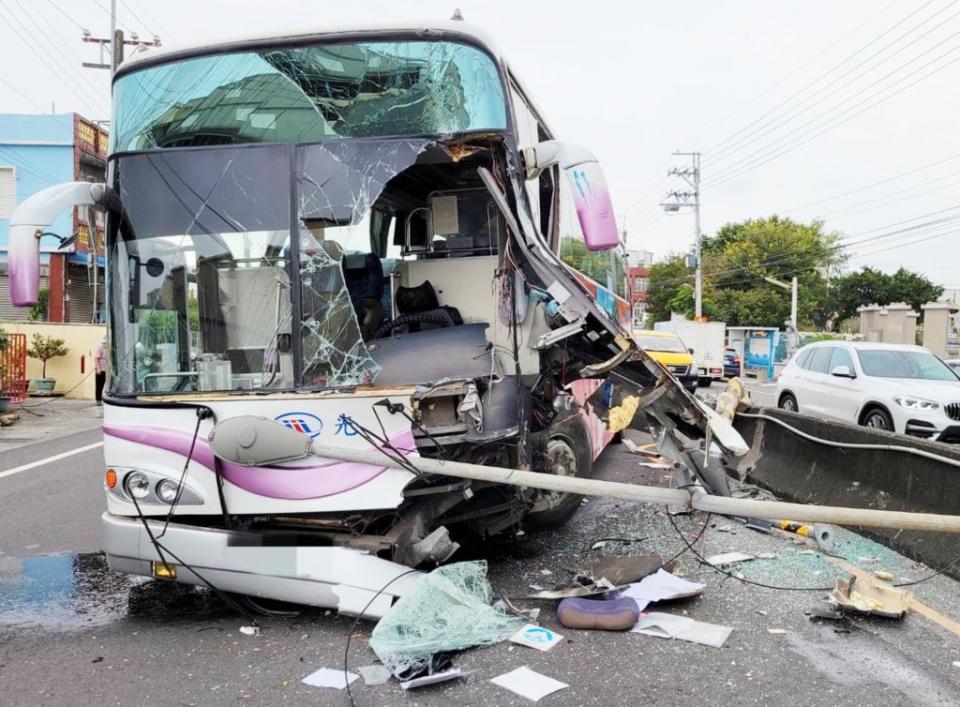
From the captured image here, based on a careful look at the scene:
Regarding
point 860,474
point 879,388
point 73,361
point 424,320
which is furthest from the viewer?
point 73,361

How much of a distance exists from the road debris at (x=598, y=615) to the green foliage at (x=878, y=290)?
6357cm

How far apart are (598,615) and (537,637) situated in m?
0.41

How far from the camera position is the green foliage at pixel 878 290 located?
59656 mm

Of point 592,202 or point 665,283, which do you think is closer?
point 592,202

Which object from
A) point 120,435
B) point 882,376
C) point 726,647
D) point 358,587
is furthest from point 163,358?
point 882,376

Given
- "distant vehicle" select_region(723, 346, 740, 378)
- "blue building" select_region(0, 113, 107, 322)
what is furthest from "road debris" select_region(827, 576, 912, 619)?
"distant vehicle" select_region(723, 346, 740, 378)

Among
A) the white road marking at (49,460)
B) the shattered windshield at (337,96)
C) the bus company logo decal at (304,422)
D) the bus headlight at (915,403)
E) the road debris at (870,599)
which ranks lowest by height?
the white road marking at (49,460)

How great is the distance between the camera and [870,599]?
4.46 meters

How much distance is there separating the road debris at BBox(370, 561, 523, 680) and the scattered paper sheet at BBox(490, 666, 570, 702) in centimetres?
37

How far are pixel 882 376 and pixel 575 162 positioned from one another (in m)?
8.21

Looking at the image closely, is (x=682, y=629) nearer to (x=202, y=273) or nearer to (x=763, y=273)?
(x=202, y=273)

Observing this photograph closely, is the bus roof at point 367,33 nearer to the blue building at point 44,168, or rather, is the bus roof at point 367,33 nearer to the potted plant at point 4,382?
the potted plant at point 4,382

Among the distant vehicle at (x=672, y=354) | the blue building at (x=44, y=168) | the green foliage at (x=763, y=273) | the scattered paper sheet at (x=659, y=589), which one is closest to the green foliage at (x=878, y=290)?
the green foliage at (x=763, y=273)

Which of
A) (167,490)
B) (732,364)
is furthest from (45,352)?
(732,364)
